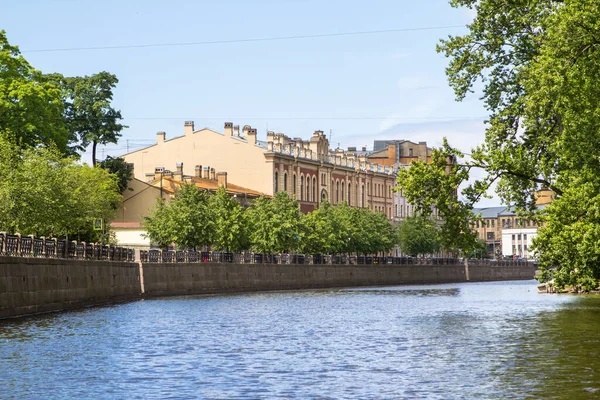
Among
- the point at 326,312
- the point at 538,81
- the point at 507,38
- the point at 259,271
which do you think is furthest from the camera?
the point at 259,271

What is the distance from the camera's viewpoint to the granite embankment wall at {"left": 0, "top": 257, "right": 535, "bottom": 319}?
45031mm

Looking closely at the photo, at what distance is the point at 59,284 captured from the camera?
50.1 metres

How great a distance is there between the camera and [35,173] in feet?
194

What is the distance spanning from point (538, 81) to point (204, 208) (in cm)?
4982

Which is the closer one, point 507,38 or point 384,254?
point 507,38

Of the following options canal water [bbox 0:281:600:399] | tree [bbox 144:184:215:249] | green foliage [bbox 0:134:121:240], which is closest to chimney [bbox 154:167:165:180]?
tree [bbox 144:184:215:249]

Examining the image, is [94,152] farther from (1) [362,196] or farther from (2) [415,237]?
(2) [415,237]

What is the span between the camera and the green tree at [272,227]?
3787 inches

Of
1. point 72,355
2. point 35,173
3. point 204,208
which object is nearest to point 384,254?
point 204,208

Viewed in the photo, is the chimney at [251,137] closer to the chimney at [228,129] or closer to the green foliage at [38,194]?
the chimney at [228,129]

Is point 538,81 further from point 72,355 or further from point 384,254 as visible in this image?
point 384,254

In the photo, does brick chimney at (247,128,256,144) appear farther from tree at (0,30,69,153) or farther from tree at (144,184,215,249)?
tree at (0,30,69,153)

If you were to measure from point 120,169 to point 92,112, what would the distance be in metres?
5.15

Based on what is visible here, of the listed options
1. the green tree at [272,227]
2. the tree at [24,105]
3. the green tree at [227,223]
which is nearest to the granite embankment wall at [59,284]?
the tree at [24,105]
